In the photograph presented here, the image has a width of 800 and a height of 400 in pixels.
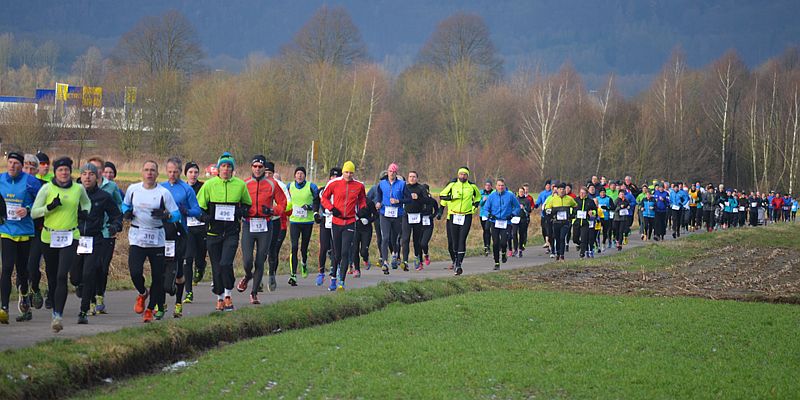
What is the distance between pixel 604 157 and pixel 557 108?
5267 mm

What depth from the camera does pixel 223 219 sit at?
1627 centimetres

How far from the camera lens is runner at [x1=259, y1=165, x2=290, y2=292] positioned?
17.9 m

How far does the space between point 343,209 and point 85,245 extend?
646 cm

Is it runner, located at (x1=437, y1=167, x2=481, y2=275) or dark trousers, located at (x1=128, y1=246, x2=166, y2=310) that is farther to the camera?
runner, located at (x1=437, y1=167, x2=481, y2=275)

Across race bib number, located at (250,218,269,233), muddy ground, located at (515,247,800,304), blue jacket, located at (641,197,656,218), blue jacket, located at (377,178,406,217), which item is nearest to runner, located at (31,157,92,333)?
race bib number, located at (250,218,269,233)

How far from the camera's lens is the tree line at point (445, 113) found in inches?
2776

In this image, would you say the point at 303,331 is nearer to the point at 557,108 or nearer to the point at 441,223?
the point at 441,223

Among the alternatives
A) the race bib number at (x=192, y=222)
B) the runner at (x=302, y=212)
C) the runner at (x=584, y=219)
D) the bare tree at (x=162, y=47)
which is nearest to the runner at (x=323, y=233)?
the runner at (x=302, y=212)

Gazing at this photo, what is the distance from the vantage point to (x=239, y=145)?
67438 millimetres

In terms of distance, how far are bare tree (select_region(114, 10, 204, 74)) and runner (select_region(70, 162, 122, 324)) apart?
81787 millimetres

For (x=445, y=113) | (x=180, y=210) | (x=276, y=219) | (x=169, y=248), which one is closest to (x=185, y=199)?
(x=180, y=210)

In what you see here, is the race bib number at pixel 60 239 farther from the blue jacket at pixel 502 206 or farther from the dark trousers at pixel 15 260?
the blue jacket at pixel 502 206

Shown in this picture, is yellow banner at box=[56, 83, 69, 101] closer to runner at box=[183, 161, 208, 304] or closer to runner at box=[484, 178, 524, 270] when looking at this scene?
runner at box=[484, 178, 524, 270]

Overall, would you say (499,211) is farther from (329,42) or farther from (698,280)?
(329,42)
